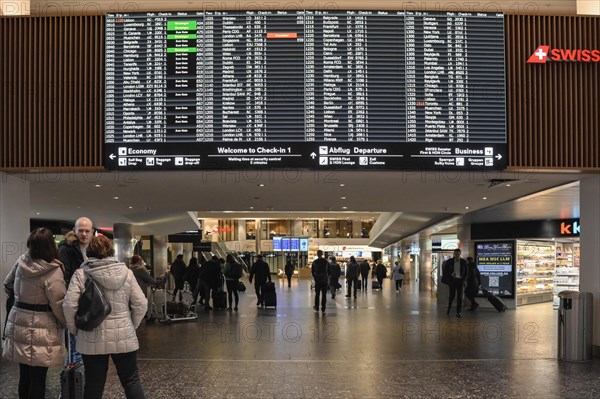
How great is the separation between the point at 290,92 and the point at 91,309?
4354 mm

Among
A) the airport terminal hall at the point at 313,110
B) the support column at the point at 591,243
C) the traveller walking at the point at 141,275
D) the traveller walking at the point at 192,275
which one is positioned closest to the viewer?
the airport terminal hall at the point at 313,110

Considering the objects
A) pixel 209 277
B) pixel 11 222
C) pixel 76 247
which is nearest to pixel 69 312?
pixel 76 247

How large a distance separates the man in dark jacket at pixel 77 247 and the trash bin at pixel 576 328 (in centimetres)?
628

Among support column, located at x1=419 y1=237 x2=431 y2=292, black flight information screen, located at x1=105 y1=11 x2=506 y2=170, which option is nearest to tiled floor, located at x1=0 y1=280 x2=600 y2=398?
black flight information screen, located at x1=105 y1=11 x2=506 y2=170

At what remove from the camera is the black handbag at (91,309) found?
442 centimetres

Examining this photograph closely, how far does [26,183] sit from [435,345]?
256 inches

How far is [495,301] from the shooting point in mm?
17734

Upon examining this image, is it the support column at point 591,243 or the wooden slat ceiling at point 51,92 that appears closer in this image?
the wooden slat ceiling at point 51,92

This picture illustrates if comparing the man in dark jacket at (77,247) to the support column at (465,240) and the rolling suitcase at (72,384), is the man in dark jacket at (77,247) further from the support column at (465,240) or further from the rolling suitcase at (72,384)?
the support column at (465,240)

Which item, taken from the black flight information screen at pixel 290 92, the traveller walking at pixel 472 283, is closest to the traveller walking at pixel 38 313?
the black flight information screen at pixel 290 92

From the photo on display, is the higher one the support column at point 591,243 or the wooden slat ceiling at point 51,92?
the wooden slat ceiling at point 51,92

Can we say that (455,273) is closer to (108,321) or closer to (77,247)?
(77,247)

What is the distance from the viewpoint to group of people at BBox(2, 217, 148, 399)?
14.8 ft

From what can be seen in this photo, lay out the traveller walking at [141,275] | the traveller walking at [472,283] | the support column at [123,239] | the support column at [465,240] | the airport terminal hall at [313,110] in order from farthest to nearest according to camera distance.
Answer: the support column at [123,239] → the support column at [465,240] → the traveller walking at [472,283] → the traveller walking at [141,275] → the airport terminal hall at [313,110]
